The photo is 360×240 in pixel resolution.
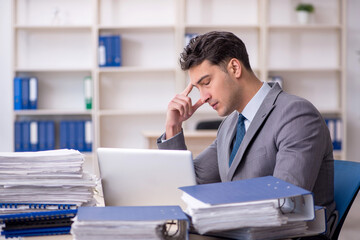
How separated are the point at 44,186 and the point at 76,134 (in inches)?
144

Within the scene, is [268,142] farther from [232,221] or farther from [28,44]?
[28,44]

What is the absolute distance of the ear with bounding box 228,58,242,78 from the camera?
6.05 ft

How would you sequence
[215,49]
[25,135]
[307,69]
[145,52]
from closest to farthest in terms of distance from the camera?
[215,49]
[25,135]
[307,69]
[145,52]

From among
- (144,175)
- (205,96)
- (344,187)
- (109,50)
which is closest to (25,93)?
(109,50)

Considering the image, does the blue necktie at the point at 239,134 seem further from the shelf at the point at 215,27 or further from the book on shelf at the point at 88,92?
the book on shelf at the point at 88,92

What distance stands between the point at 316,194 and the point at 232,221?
2.09 ft

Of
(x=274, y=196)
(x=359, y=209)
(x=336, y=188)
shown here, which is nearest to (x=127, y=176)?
(x=274, y=196)

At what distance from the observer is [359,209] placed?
477 cm

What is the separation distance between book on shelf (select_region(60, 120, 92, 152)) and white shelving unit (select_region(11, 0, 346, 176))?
27cm

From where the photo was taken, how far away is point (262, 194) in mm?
1155

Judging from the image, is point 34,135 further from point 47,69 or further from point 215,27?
point 215,27

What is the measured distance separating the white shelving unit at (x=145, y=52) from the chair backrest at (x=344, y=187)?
331 cm

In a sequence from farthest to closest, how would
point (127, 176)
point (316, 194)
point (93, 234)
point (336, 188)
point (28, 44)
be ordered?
point (28, 44) → point (336, 188) → point (316, 194) → point (127, 176) → point (93, 234)

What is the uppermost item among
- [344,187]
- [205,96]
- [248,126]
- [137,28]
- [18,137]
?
[137,28]
